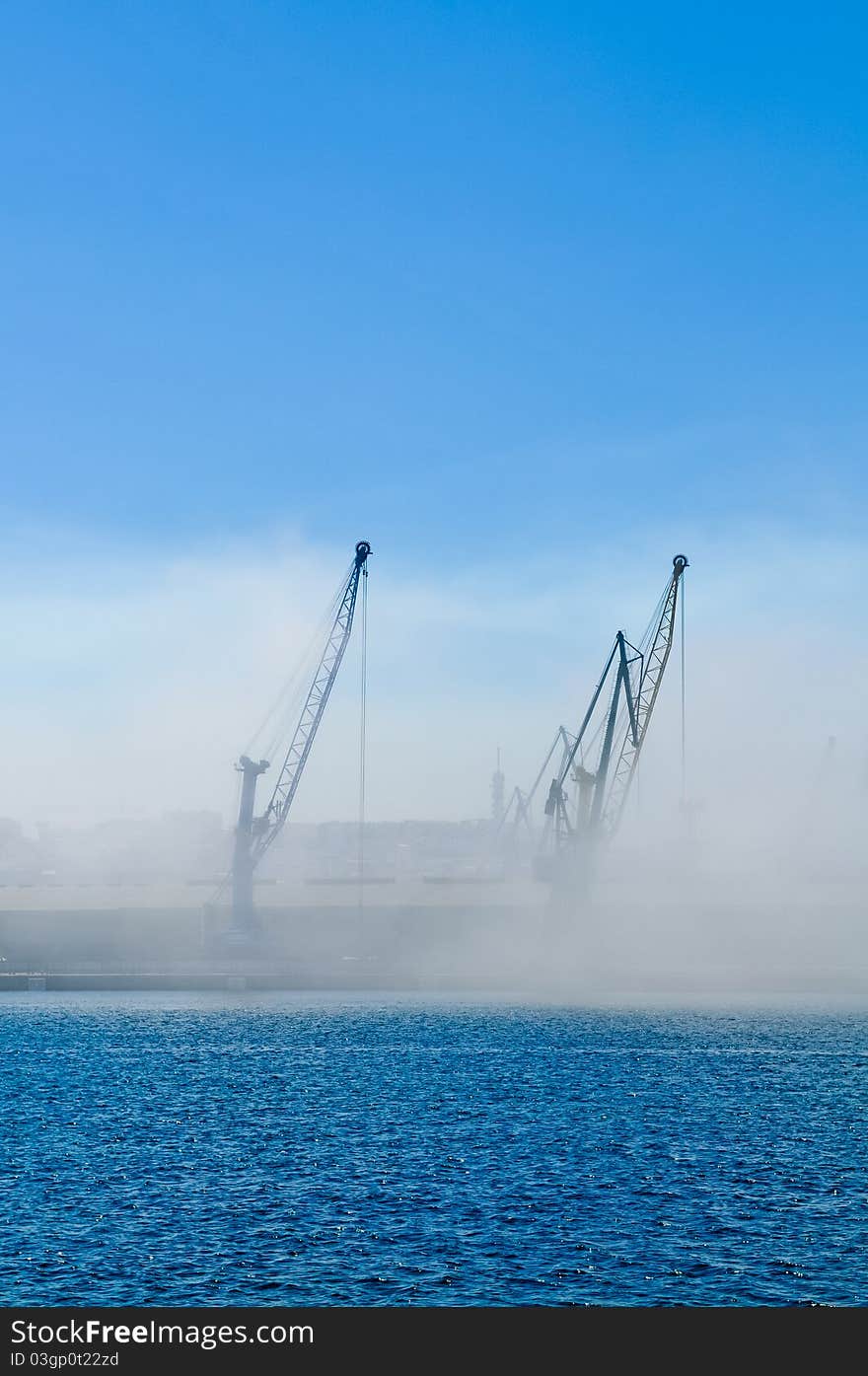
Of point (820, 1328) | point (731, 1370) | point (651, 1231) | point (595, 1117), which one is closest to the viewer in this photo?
point (731, 1370)

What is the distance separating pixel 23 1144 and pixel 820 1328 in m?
43.5

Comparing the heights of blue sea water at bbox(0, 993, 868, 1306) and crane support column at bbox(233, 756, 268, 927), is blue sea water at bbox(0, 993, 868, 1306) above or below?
below

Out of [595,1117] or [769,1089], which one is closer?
[595,1117]

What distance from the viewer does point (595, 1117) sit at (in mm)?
73250

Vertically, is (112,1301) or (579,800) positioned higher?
(579,800)

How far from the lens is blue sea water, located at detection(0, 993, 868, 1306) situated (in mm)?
40438

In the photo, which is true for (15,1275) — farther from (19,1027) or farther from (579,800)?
(579,800)

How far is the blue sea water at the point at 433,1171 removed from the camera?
40.4m

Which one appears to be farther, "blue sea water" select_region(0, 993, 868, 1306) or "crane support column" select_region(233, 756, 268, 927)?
"crane support column" select_region(233, 756, 268, 927)

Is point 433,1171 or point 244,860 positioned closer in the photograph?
point 433,1171

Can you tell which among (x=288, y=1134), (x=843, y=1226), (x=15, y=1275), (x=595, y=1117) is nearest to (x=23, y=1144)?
(x=288, y=1134)

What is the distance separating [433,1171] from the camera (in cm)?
5766

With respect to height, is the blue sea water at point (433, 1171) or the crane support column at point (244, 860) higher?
the crane support column at point (244, 860)

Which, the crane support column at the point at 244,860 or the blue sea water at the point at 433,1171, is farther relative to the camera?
the crane support column at the point at 244,860
